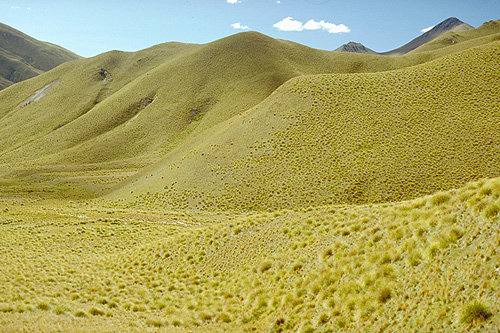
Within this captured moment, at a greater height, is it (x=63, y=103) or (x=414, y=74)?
(x=63, y=103)

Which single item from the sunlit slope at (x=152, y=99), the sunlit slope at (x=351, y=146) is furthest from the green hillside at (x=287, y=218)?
the sunlit slope at (x=152, y=99)

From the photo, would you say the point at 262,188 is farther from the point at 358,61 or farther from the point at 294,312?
the point at 358,61

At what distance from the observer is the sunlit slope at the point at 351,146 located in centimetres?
A: 3108

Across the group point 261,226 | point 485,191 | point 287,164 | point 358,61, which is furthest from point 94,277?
point 358,61

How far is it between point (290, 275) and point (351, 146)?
27.0 meters

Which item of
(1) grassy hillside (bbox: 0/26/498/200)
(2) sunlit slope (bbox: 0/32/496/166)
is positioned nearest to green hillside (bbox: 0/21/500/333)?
(1) grassy hillside (bbox: 0/26/498/200)

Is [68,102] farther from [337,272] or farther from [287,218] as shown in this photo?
[337,272]

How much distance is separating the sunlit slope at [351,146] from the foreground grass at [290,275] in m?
13.8

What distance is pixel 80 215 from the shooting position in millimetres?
34688

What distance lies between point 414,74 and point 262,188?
3267 centimetres

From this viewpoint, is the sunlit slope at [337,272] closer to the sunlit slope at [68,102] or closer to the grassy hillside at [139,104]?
the grassy hillside at [139,104]

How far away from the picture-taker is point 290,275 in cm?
1266

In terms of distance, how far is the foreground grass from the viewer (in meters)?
7.52

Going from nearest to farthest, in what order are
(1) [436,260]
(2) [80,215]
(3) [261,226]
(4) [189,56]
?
(1) [436,260]
(3) [261,226]
(2) [80,215]
(4) [189,56]
